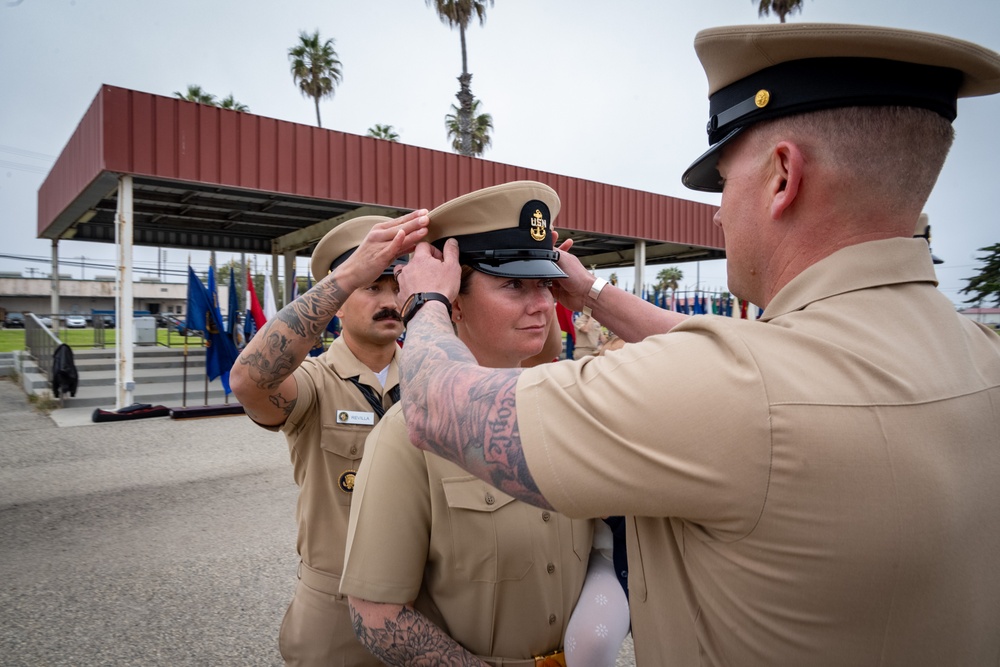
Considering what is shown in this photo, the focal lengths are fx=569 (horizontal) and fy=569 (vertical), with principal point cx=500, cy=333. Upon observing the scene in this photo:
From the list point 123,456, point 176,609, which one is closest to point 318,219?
point 123,456

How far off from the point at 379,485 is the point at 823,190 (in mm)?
1241

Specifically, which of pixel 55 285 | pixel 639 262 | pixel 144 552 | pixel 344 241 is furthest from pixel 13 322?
pixel 344 241

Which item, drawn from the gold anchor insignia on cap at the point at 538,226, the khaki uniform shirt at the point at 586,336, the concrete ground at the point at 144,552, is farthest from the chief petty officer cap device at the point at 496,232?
the khaki uniform shirt at the point at 586,336

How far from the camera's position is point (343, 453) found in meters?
2.41

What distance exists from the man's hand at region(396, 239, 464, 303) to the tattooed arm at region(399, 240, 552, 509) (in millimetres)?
285

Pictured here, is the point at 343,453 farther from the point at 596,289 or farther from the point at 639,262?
the point at 639,262

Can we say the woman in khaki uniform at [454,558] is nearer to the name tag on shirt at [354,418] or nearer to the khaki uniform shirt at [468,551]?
the khaki uniform shirt at [468,551]

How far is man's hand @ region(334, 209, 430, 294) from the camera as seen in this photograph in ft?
5.75

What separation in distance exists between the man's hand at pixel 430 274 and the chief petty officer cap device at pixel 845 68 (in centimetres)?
77

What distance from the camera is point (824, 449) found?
83 cm

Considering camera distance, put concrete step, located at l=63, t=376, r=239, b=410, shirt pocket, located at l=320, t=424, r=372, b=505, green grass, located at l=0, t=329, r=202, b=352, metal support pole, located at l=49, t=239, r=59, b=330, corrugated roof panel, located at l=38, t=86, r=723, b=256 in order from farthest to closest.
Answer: green grass, located at l=0, t=329, r=202, b=352
metal support pole, located at l=49, t=239, r=59, b=330
concrete step, located at l=63, t=376, r=239, b=410
corrugated roof panel, located at l=38, t=86, r=723, b=256
shirt pocket, located at l=320, t=424, r=372, b=505

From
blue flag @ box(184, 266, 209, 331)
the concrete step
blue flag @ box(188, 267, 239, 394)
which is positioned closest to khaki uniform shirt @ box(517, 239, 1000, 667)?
blue flag @ box(188, 267, 239, 394)

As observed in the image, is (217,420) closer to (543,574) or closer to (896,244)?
(543,574)

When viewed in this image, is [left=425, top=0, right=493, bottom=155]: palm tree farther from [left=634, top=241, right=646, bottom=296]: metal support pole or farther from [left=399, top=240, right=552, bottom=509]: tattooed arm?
[left=399, top=240, right=552, bottom=509]: tattooed arm
